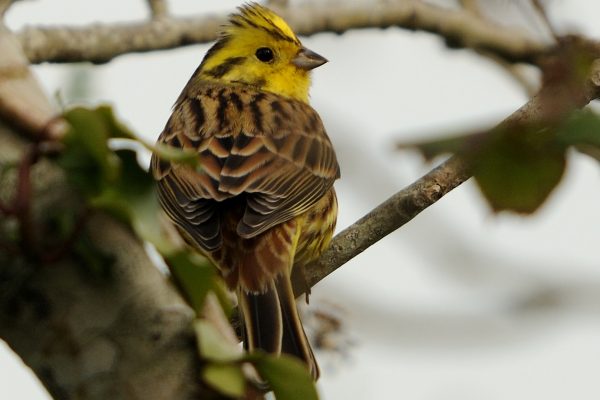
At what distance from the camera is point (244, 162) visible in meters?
4.06

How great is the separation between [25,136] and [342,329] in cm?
292

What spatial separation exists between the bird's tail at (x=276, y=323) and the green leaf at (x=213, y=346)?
66.4 inches

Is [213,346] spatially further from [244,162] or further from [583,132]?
[244,162]

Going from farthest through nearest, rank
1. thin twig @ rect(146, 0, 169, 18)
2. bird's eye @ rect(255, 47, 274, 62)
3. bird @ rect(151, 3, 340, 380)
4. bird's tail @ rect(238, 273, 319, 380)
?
bird's eye @ rect(255, 47, 274, 62) → thin twig @ rect(146, 0, 169, 18) → bird @ rect(151, 3, 340, 380) → bird's tail @ rect(238, 273, 319, 380)

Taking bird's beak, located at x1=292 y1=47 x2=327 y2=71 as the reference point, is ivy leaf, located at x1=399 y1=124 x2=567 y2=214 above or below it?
above

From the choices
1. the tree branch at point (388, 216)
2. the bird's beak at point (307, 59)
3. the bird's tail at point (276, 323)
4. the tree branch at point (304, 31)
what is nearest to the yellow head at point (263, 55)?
the bird's beak at point (307, 59)

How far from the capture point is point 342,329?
4.19m

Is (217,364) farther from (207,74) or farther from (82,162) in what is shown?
(207,74)

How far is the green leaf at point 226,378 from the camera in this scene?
52.5 inches

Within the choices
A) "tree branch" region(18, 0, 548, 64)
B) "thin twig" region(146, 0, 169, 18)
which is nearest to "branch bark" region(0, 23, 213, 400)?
"tree branch" region(18, 0, 548, 64)

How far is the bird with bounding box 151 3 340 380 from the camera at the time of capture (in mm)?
3520

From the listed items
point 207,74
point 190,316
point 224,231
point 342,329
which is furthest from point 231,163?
point 190,316

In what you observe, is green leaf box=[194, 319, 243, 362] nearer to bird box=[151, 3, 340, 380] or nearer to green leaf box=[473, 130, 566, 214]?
green leaf box=[473, 130, 566, 214]

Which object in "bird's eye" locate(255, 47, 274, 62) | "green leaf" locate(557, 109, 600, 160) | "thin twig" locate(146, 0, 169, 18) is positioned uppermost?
"green leaf" locate(557, 109, 600, 160)
